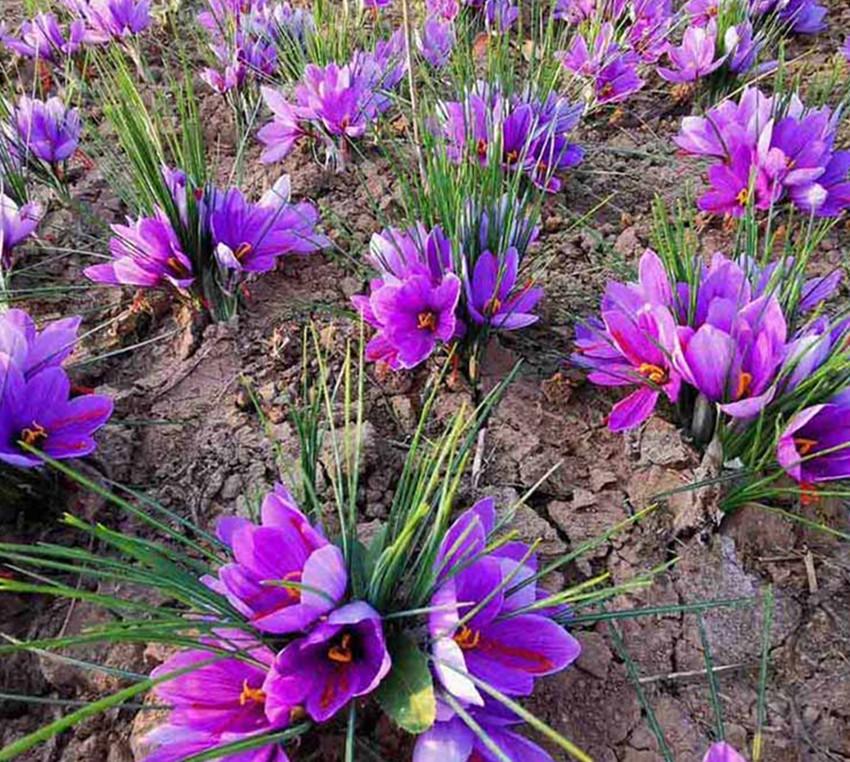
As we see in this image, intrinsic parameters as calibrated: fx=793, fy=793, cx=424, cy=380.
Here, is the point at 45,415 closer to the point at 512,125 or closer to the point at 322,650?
the point at 322,650

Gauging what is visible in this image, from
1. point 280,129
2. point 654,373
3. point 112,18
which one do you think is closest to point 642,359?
point 654,373

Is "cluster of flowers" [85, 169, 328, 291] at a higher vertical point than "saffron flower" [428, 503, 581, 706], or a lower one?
higher

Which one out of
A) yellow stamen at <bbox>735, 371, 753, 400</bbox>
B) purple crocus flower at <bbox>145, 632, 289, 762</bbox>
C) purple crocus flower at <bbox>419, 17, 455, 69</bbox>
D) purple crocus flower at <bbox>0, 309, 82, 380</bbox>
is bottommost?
purple crocus flower at <bbox>145, 632, 289, 762</bbox>

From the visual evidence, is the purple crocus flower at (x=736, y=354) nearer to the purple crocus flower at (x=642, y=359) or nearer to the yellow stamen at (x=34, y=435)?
the purple crocus flower at (x=642, y=359)

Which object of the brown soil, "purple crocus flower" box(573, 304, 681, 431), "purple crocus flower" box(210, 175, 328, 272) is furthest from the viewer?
"purple crocus flower" box(210, 175, 328, 272)

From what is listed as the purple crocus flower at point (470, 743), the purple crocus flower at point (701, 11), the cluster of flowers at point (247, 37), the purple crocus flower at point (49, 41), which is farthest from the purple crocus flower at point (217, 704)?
the purple crocus flower at point (701, 11)

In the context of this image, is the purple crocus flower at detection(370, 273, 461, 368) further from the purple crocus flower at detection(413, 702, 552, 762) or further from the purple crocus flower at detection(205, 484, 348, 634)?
the purple crocus flower at detection(413, 702, 552, 762)

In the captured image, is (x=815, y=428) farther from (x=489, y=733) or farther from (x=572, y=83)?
(x=572, y=83)

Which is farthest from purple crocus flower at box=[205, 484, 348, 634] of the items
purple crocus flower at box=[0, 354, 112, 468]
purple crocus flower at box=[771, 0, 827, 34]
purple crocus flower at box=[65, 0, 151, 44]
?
purple crocus flower at box=[771, 0, 827, 34]
